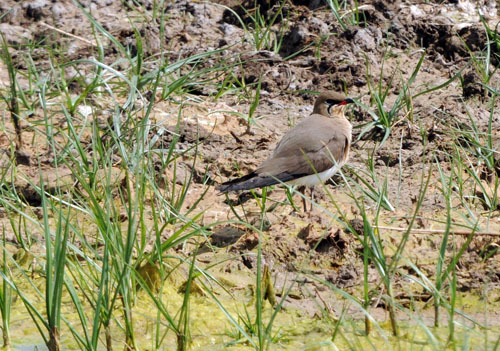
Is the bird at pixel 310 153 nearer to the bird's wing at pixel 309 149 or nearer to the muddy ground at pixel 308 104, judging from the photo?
the bird's wing at pixel 309 149

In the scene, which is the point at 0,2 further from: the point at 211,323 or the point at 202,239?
the point at 211,323

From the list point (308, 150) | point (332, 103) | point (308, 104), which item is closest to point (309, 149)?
point (308, 150)

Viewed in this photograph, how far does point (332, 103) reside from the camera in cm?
606

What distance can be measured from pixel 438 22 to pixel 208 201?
274 cm

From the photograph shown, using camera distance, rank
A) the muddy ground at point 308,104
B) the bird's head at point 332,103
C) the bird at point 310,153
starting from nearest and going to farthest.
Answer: the muddy ground at point 308,104 < the bird at point 310,153 < the bird's head at point 332,103

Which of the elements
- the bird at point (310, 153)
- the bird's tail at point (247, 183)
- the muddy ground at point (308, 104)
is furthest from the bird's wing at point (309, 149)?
the muddy ground at point (308, 104)

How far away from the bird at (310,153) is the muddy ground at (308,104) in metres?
0.20

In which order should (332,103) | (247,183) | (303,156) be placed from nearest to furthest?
(247,183)
(303,156)
(332,103)

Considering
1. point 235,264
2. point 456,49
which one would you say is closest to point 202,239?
point 235,264

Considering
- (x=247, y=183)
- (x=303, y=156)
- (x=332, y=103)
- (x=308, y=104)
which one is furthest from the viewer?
(x=308, y=104)

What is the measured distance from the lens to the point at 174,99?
6539 millimetres

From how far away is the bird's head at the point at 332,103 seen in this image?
6.05 meters

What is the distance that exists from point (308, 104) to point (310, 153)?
4.05ft

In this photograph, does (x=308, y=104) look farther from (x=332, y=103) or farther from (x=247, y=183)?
(x=247, y=183)
